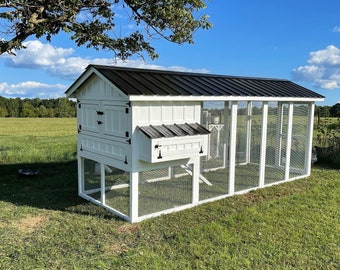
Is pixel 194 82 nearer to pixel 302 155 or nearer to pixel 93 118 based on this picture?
pixel 93 118

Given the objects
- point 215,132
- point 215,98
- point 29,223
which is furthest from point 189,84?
point 29,223

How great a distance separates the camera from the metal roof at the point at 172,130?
14.6 ft

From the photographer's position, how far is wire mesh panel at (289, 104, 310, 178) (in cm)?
740

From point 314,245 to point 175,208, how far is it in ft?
7.16

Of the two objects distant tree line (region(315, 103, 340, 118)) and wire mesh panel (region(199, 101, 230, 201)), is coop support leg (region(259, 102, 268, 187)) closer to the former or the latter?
wire mesh panel (region(199, 101, 230, 201))

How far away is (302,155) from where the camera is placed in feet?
25.3

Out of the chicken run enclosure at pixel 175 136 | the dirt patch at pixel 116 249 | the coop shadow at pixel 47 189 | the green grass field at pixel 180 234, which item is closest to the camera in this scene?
the green grass field at pixel 180 234

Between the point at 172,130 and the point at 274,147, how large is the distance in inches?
133

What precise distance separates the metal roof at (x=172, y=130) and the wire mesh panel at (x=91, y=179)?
1.81 m

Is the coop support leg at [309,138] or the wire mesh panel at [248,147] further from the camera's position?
the coop support leg at [309,138]

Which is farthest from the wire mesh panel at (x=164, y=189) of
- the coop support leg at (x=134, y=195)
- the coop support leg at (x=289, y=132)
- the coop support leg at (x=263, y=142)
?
the coop support leg at (x=289, y=132)

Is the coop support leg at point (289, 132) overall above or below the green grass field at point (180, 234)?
above

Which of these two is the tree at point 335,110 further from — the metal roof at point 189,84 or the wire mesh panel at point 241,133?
the wire mesh panel at point 241,133

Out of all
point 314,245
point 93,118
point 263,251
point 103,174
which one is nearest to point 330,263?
point 314,245
